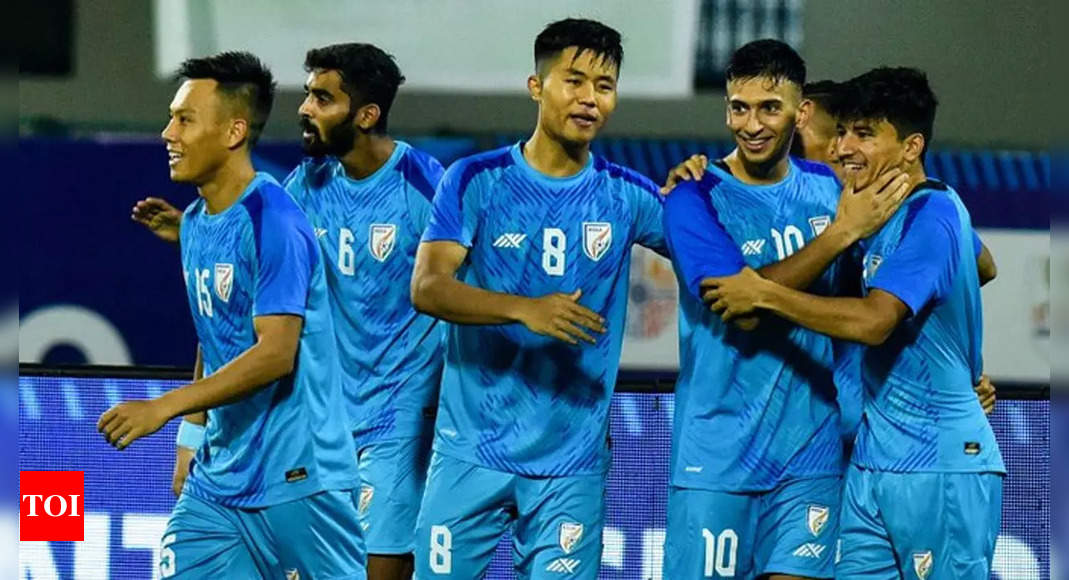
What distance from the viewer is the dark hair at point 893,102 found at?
5910mm

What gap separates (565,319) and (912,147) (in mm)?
1160

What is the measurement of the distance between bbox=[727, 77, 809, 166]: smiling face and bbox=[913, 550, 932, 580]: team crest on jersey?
4.04 feet

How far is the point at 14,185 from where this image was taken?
13.3 feet

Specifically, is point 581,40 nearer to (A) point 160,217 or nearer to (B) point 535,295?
(B) point 535,295

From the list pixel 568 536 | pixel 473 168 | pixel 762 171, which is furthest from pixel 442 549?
pixel 762 171

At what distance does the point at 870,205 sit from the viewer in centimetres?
581

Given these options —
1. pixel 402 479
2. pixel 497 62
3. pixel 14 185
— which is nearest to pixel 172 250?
pixel 497 62

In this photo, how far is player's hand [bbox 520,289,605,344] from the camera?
559 cm

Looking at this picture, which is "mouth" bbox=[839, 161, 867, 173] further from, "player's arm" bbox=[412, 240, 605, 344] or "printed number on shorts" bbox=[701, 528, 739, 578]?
"printed number on shorts" bbox=[701, 528, 739, 578]

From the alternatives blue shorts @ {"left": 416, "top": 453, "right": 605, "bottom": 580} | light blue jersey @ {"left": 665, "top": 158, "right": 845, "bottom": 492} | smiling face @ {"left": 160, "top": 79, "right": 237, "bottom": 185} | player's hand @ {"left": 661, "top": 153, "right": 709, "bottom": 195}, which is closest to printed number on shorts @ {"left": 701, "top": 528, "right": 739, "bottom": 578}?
light blue jersey @ {"left": 665, "top": 158, "right": 845, "bottom": 492}

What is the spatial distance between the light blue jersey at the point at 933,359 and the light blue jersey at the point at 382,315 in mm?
1831

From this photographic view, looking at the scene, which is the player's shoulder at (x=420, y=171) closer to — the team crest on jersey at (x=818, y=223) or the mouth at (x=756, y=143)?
the mouth at (x=756, y=143)

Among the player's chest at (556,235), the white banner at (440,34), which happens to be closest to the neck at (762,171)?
the player's chest at (556,235)

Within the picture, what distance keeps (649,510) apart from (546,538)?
1477 mm
